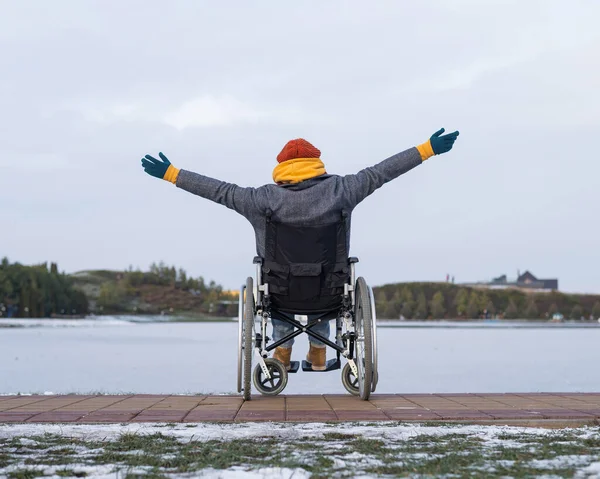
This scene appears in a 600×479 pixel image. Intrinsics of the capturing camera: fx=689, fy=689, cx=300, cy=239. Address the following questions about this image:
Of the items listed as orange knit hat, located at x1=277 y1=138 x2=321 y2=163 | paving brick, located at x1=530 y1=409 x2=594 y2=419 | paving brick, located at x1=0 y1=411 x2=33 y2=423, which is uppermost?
orange knit hat, located at x1=277 y1=138 x2=321 y2=163

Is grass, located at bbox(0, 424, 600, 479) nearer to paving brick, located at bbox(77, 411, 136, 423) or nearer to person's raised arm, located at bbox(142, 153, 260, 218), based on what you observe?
paving brick, located at bbox(77, 411, 136, 423)

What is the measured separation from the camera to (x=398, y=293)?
89.9 metres

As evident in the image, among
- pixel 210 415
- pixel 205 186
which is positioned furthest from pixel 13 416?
pixel 205 186

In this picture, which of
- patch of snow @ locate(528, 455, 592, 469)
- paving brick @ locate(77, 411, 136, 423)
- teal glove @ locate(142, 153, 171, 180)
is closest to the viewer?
patch of snow @ locate(528, 455, 592, 469)

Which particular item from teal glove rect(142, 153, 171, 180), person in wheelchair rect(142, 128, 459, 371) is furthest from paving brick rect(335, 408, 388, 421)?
teal glove rect(142, 153, 171, 180)

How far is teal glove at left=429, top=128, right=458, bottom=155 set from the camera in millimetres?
3941

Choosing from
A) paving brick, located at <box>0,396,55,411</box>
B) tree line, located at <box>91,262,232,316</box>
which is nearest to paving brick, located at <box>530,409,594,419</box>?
paving brick, located at <box>0,396,55,411</box>

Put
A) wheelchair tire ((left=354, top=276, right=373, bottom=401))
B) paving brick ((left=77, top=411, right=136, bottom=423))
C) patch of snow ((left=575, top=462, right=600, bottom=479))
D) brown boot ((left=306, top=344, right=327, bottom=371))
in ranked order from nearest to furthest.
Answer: patch of snow ((left=575, top=462, right=600, bottom=479)) → paving brick ((left=77, top=411, right=136, bottom=423)) → wheelchair tire ((left=354, top=276, right=373, bottom=401)) → brown boot ((left=306, top=344, right=327, bottom=371))

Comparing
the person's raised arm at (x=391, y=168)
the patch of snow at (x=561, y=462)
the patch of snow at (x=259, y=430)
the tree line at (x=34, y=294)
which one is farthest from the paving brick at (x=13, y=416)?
the tree line at (x=34, y=294)

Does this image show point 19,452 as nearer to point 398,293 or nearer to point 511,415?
point 511,415

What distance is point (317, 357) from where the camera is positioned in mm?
4141

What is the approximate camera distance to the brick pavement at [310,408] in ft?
9.55

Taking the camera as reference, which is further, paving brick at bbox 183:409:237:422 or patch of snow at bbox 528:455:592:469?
paving brick at bbox 183:409:237:422

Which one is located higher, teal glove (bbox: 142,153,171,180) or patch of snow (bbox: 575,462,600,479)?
teal glove (bbox: 142,153,171,180)
